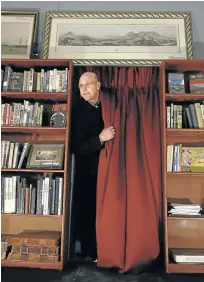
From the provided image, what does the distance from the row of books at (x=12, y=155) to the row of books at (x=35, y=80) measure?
0.46m

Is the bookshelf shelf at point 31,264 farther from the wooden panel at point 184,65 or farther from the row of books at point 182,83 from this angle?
the wooden panel at point 184,65

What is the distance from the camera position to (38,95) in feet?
8.42

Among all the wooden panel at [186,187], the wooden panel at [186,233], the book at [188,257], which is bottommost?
the book at [188,257]

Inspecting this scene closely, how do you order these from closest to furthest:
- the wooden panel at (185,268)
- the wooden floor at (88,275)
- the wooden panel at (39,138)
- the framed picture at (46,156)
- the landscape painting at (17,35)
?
the wooden floor at (88,275), the wooden panel at (185,268), the framed picture at (46,156), the wooden panel at (39,138), the landscape painting at (17,35)

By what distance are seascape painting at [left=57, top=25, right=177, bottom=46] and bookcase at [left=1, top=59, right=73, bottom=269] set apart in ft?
1.15

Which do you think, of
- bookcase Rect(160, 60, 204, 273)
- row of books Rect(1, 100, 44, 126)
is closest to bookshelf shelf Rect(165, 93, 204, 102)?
bookcase Rect(160, 60, 204, 273)

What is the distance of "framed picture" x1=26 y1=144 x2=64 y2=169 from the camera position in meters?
2.47

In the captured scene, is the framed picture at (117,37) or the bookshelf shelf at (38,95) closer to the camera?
the bookshelf shelf at (38,95)

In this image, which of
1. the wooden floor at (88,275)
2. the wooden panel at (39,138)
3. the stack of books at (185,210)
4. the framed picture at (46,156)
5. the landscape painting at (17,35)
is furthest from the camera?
the landscape painting at (17,35)

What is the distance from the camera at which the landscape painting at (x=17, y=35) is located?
9.14 feet

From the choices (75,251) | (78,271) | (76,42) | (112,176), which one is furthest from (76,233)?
(76,42)

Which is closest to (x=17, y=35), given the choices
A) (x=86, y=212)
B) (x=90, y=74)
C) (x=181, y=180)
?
(x=90, y=74)

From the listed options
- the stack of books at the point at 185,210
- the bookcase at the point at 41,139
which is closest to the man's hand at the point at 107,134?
the bookcase at the point at 41,139

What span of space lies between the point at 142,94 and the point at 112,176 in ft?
2.43
